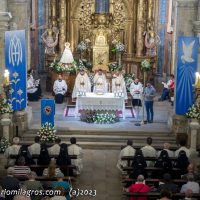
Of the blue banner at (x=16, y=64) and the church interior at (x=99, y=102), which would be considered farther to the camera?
the blue banner at (x=16, y=64)

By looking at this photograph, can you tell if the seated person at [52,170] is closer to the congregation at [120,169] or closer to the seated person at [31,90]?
the congregation at [120,169]

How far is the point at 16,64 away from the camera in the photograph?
703 inches

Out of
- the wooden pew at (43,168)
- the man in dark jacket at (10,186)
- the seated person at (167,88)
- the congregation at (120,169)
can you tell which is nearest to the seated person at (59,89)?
the seated person at (167,88)

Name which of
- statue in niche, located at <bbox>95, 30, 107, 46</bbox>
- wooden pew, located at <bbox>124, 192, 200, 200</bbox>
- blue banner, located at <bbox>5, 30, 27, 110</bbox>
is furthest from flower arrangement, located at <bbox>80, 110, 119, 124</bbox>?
wooden pew, located at <bbox>124, 192, 200, 200</bbox>

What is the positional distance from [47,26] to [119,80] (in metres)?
6.52

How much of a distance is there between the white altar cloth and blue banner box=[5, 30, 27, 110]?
2.71 meters

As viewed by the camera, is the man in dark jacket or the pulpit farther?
the pulpit

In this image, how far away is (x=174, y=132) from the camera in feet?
61.5

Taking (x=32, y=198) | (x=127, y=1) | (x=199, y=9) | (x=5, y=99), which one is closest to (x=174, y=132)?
(x=199, y=9)

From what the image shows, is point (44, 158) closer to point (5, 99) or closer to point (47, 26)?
point (5, 99)

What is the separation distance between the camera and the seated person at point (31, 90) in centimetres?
2365

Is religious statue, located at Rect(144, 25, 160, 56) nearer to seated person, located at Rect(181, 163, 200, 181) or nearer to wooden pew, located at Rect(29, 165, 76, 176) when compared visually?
wooden pew, located at Rect(29, 165, 76, 176)

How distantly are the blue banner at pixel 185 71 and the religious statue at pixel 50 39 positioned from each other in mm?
9684

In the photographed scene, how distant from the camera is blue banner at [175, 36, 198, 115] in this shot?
17.5 metres
